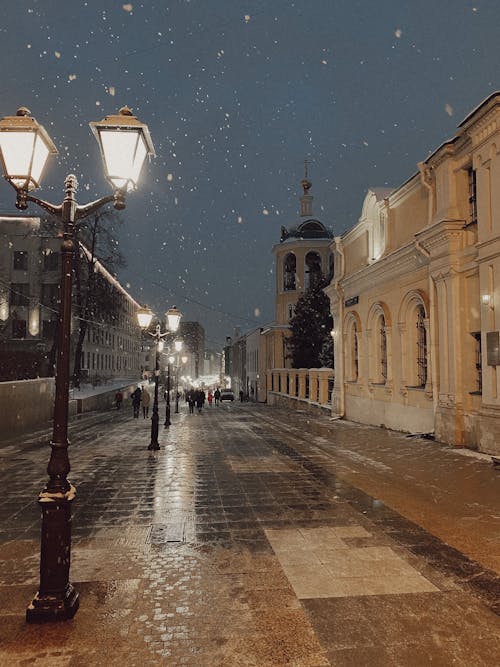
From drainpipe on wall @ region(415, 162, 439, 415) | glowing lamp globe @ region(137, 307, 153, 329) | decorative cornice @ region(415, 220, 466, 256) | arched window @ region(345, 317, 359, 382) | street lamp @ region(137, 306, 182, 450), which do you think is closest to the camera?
decorative cornice @ region(415, 220, 466, 256)

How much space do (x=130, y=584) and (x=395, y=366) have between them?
46.9ft

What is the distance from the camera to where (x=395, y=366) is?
17.3m

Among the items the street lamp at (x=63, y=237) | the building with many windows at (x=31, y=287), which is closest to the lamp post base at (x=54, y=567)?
the street lamp at (x=63, y=237)

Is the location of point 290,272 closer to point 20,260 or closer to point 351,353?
point 20,260

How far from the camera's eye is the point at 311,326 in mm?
38000

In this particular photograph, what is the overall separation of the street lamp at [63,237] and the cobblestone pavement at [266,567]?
264 millimetres

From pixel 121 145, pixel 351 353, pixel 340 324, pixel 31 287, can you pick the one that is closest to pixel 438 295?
pixel 351 353

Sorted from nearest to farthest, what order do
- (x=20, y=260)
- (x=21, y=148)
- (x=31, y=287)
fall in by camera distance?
(x=21, y=148)
(x=31, y=287)
(x=20, y=260)

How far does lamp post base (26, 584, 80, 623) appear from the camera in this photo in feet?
12.4

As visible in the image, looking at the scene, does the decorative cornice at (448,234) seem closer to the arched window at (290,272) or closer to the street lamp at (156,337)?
the street lamp at (156,337)

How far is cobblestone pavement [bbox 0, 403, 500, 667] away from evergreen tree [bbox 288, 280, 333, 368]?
27687 millimetres

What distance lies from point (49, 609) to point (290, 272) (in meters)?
44.4

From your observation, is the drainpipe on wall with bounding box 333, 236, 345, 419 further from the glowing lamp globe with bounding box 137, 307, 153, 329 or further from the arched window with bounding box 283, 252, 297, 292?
the arched window with bounding box 283, 252, 297, 292

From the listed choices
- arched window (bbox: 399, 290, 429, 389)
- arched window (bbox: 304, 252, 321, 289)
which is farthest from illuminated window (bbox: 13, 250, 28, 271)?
arched window (bbox: 399, 290, 429, 389)
